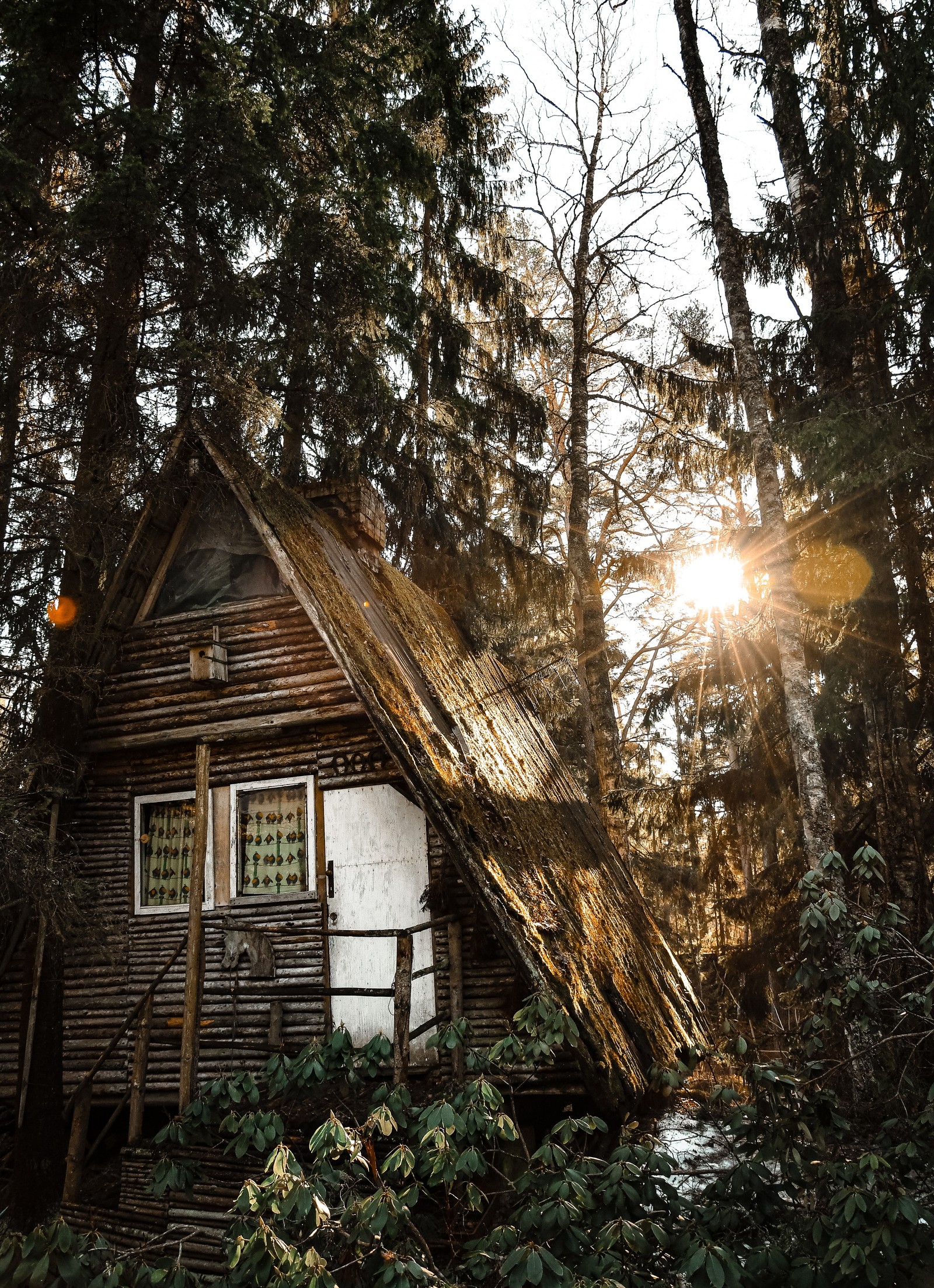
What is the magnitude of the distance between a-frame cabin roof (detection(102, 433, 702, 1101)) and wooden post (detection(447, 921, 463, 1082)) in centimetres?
106

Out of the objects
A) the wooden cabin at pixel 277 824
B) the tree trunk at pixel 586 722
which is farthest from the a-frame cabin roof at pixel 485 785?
the tree trunk at pixel 586 722

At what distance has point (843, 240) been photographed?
41.7 feet

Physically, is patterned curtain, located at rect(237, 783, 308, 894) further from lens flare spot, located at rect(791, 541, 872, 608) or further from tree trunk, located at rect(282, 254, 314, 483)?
lens flare spot, located at rect(791, 541, 872, 608)

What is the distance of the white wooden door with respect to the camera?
9484 mm

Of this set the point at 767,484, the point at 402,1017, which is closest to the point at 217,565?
the point at 402,1017

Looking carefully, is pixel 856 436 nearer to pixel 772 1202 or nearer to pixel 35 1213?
pixel 772 1202

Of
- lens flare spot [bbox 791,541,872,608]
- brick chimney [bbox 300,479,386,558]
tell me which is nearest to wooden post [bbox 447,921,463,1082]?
brick chimney [bbox 300,479,386,558]

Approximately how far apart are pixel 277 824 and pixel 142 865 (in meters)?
1.69

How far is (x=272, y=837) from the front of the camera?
10398 mm

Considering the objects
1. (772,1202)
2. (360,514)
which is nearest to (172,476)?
(360,514)

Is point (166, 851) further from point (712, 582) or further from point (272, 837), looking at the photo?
point (712, 582)

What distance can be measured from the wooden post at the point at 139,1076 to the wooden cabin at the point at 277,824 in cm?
35

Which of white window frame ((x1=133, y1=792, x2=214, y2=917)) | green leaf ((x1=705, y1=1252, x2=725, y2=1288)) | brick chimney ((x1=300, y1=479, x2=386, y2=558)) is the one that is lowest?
green leaf ((x1=705, y1=1252, x2=725, y2=1288))

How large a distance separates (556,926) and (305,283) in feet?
26.9
